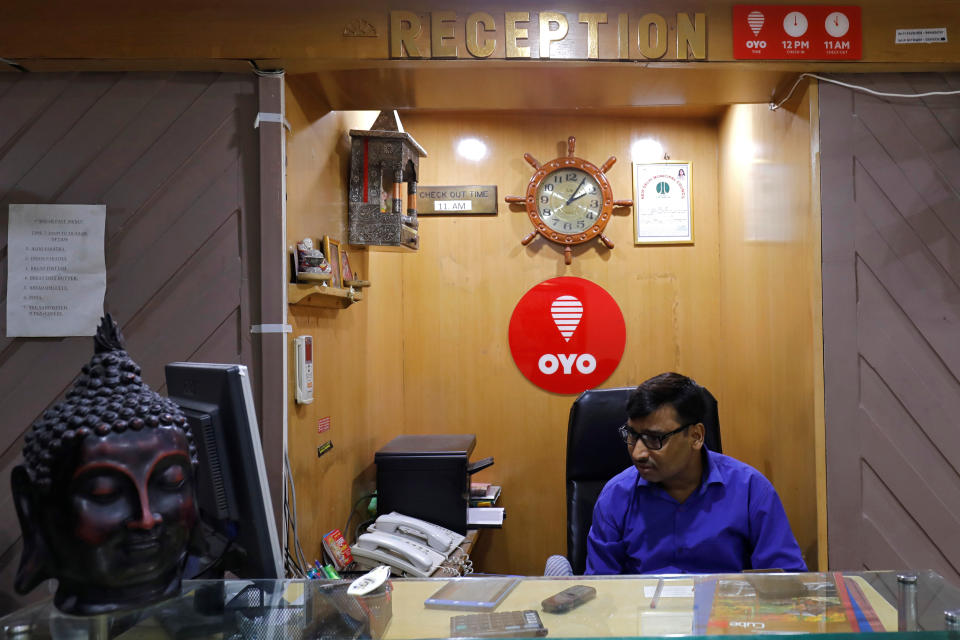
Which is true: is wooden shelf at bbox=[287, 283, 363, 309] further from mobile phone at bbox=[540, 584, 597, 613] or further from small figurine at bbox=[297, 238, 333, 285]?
mobile phone at bbox=[540, 584, 597, 613]

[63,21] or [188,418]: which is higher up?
[63,21]

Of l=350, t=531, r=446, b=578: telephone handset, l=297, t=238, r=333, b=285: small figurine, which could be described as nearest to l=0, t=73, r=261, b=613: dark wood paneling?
l=297, t=238, r=333, b=285: small figurine

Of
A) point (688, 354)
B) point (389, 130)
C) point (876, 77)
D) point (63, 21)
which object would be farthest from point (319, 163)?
point (688, 354)

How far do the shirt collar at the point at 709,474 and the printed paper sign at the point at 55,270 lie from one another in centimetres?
163

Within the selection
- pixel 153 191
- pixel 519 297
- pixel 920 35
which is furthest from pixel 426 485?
pixel 920 35

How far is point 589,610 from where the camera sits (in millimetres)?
1029

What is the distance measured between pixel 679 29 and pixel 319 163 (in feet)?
4.00

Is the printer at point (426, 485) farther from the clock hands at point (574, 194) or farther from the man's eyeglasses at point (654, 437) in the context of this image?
the clock hands at point (574, 194)

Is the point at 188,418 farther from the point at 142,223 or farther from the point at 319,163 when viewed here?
the point at 319,163

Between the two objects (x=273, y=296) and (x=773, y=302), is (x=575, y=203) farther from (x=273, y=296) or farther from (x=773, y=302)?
(x=273, y=296)

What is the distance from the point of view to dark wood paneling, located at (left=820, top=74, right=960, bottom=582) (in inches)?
89.0

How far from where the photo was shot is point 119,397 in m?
0.98

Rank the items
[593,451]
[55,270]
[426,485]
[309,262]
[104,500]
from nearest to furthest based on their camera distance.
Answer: [104,500] → [55,270] → [309,262] → [593,451] → [426,485]

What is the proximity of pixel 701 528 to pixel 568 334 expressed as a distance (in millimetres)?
1743
